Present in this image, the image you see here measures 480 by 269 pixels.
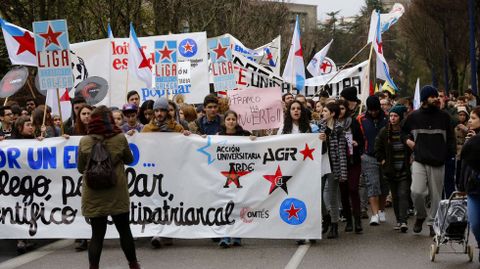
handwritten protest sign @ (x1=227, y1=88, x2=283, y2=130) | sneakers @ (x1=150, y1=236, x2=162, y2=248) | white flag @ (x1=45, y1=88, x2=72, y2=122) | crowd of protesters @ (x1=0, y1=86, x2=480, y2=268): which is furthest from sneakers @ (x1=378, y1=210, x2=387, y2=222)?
white flag @ (x1=45, y1=88, x2=72, y2=122)

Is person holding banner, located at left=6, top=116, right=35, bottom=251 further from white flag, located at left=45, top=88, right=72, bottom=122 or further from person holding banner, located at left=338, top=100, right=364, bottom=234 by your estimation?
person holding banner, located at left=338, top=100, right=364, bottom=234

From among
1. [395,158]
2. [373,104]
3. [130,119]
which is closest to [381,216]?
[395,158]

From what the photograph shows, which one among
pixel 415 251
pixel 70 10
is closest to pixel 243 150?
pixel 415 251

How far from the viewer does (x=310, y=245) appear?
33.7 feet

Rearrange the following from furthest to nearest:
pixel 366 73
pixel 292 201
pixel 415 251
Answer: pixel 366 73 → pixel 292 201 → pixel 415 251

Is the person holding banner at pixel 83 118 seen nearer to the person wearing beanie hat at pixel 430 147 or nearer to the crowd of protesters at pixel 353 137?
the crowd of protesters at pixel 353 137

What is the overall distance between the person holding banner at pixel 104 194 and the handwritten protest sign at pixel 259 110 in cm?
338

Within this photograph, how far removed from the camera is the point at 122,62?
16484mm

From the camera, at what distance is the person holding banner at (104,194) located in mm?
8062

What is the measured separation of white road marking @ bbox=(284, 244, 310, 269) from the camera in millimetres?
8938

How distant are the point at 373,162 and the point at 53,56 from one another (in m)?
4.43

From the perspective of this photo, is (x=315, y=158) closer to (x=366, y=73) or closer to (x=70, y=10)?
(x=366, y=73)

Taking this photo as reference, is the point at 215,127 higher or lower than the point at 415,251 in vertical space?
higher

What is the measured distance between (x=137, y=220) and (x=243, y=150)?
1.50m
